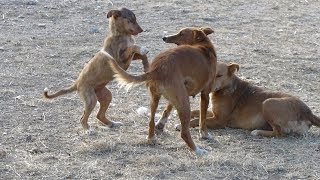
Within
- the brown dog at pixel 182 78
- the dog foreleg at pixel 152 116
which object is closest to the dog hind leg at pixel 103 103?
the dog foreleg at pixel 152 116

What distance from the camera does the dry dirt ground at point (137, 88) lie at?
6.71 metres

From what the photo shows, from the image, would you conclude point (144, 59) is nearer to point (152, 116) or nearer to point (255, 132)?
point (152, 116)

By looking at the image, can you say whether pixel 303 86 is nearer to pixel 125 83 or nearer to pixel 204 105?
pixel 204 105

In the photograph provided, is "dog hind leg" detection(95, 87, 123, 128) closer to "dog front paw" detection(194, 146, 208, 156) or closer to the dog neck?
the dog neck

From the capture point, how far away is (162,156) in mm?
6859

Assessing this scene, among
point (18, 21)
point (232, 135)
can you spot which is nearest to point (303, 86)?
point (232, 135)

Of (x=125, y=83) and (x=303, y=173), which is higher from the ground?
(x=125, y=83)

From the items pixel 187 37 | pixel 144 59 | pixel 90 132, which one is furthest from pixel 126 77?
pixel 144 59

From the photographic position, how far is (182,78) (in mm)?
7152

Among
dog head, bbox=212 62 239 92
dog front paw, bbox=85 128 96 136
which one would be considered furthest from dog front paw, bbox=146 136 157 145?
dog head, bbox=212 62 239 92

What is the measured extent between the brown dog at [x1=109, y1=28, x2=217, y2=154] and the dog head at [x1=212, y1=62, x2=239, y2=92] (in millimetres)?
586

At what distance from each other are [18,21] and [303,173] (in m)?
8.48

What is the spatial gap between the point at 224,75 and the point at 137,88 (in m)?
1.64

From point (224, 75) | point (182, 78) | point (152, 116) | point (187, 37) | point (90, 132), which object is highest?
point (187, 37)
